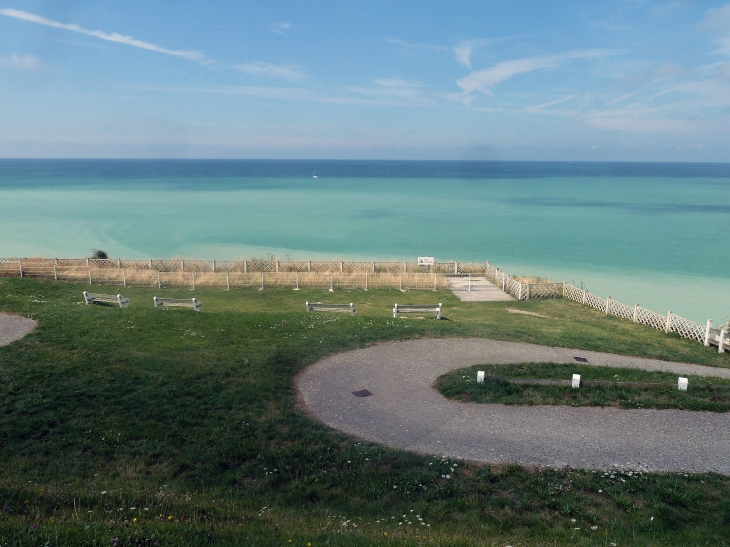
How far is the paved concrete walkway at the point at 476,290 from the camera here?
28.6 metres

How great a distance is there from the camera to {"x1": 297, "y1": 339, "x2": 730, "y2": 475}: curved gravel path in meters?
9.54

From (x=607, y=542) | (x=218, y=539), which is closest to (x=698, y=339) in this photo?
(x=607, y=542)

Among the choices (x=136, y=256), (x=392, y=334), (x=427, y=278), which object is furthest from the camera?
(x=136, y=256)

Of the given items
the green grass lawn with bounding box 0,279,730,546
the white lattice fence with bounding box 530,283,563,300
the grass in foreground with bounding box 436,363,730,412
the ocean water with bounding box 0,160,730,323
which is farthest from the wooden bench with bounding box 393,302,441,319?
the ocean water with bounding box 0,160,730,323

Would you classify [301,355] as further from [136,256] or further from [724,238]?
[724,238]

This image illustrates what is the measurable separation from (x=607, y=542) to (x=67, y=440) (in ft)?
29.6

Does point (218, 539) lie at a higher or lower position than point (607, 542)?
higher

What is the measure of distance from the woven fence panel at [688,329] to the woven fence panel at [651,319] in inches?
21.3

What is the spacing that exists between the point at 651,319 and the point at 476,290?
401 inches

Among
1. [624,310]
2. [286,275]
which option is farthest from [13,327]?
[624,310]

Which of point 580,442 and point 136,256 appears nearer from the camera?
point 580,442

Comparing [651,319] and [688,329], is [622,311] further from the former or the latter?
[688,329]

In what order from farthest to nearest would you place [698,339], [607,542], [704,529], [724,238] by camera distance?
[724,238] → [698,339] → [704,529] → [607,542]

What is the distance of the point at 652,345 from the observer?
1836cm
